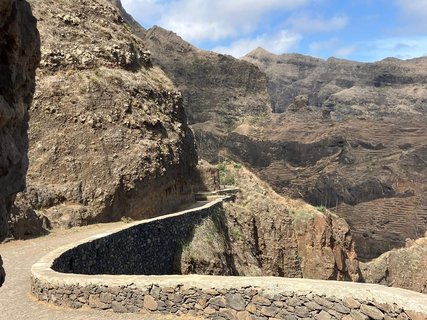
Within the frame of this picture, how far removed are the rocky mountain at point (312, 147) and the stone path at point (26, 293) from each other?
4078cm

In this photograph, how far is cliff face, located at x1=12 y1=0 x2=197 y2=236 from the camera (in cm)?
2033

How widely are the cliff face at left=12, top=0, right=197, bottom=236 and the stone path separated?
54.4 inches

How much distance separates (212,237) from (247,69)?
108002 millimetres

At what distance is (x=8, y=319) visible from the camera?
9.80m

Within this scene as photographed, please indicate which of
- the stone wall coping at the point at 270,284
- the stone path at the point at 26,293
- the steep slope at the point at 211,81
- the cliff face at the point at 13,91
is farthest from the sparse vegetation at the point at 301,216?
the steep slope at the point at 211,81

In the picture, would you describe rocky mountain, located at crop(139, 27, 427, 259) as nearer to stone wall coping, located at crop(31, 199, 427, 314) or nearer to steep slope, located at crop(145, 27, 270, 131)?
steep slope, located at crop(145, 27, 270, 131)

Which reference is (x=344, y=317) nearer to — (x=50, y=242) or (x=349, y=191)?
(x=50, y=242)

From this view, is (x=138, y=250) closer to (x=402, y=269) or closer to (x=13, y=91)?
(x=13, y=91)

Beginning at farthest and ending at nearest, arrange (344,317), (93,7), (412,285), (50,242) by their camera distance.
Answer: (412,285) → (93,7) → (50,242) → (344,317)

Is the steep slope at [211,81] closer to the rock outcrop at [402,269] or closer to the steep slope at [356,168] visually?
the steep slope at [356,168]

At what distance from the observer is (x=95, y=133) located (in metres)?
21.6

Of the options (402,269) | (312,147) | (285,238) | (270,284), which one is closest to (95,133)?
(285,238)

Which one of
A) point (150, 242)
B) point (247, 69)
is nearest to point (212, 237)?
point (150, 242)

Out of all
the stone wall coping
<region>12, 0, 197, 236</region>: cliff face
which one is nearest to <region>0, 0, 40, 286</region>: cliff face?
the stone wall coping
